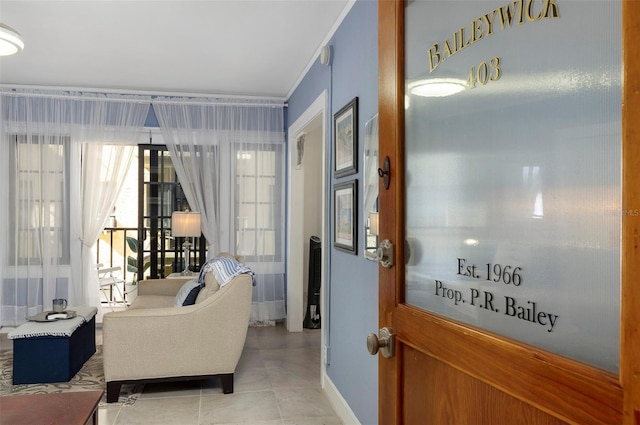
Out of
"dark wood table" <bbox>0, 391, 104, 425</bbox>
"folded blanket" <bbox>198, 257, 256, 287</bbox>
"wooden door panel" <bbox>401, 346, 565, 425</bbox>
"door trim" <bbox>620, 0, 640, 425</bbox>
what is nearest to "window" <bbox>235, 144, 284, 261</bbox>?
"folded blanket" <bbox>198, 257, 256, 287</bbox>

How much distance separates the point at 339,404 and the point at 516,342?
2.62 meters

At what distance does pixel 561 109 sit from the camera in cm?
86

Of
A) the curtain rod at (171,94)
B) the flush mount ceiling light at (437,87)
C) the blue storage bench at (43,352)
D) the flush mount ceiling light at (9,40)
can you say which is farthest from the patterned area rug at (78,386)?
the flush mount ceiling light at (437,87)

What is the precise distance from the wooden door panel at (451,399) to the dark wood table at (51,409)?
4.04 ft

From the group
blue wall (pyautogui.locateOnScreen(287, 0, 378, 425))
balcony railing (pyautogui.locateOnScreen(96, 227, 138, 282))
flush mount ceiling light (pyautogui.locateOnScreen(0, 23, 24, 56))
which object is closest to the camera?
blue wall (pyautogui.locateOnScreen(287, 0, 378, 425))

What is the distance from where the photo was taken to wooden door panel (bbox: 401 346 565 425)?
0.93 m

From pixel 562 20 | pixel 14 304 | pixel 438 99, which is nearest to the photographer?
pixel 562 20

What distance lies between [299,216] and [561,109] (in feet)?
15.3

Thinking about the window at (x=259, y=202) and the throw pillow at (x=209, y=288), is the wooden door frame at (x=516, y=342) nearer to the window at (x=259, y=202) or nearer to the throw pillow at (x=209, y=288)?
the throw pillow at (x=209, y=288)

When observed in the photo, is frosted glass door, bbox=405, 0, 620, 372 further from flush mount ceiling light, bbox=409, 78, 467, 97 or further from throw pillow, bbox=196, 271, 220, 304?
throw pillow, bbox=196, 271, 220, 304

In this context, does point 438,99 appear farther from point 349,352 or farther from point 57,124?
point 57,124

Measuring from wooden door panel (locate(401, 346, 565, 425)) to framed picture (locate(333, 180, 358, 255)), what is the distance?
1.73 m

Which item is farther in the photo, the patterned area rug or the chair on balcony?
the chair on balcony

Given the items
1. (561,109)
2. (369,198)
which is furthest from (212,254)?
(561,109)
